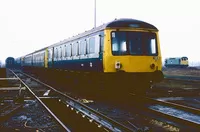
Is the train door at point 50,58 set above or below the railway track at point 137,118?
above

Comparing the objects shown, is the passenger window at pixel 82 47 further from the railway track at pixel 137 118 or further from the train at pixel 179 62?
the train at pixel 179 62

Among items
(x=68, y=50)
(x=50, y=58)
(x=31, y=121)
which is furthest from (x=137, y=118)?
(x=50, y=58)

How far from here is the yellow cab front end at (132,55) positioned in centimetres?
1202

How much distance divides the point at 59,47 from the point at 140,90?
966 cm

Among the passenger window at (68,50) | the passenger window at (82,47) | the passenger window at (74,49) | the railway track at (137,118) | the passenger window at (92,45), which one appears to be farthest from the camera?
the passenger window at (68,50)

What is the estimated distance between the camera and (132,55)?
1225 centimetres

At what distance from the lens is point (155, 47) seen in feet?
42.4

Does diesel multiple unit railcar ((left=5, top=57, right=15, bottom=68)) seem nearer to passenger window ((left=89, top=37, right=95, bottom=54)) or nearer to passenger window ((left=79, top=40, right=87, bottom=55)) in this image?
passenger window ((left=79, top=40, right=87, bottom=55))

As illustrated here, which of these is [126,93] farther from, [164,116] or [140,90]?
[164,116]

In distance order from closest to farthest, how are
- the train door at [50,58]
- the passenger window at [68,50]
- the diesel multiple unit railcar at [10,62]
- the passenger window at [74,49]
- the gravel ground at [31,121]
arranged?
the gravel ground at [31,121], the passenger window at [74,49], the passenger window at [68,50], the train door at [50,58], the diesel multiple unit railcar at [10,62]

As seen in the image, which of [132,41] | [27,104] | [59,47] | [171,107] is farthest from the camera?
[59,47]

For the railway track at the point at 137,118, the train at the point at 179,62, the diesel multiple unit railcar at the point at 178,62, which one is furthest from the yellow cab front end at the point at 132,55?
the diesel multiple unit railcar at the point at 178,62

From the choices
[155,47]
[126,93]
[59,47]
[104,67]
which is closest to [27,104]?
[104,67]

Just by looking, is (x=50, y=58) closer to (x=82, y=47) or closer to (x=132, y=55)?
(x=82, y=47)
